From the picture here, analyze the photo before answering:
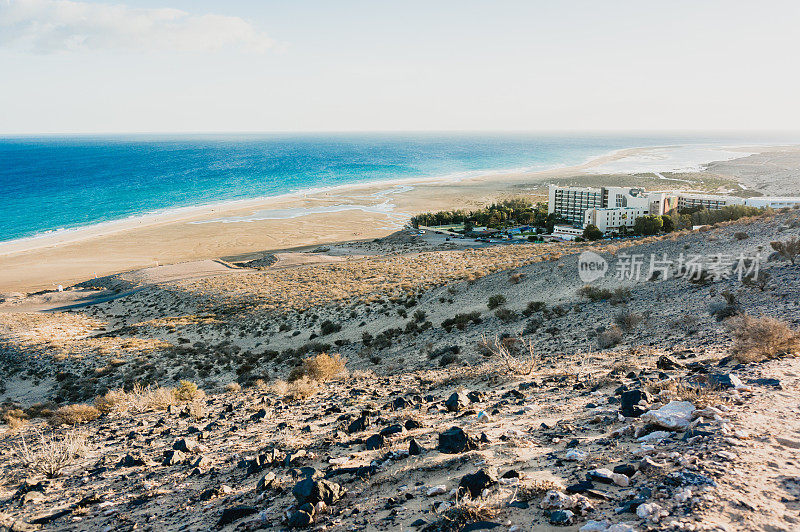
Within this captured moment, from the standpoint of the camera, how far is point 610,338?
1441 centimetres

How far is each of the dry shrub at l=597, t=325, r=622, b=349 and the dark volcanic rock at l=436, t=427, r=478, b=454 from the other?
8.23 meters

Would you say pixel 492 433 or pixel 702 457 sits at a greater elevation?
pixel 702 457

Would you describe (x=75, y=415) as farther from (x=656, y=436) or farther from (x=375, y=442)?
(x=656, y=436)

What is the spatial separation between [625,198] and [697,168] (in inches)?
4514

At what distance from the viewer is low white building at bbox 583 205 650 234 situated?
64.9 meters

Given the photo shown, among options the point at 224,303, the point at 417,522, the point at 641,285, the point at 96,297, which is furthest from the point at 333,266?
the point at 417,522

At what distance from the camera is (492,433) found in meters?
8.41

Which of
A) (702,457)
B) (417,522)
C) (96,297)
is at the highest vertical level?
(702,457)

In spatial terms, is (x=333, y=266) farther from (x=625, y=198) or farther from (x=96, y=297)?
(x=625, y=198)

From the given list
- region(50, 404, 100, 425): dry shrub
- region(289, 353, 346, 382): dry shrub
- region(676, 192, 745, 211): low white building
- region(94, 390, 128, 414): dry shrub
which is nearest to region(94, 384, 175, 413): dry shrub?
region(94, 390, 128, 414): dry shrub

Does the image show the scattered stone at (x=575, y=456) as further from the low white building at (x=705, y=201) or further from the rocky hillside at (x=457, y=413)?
the low white building at (x=705, y=201)

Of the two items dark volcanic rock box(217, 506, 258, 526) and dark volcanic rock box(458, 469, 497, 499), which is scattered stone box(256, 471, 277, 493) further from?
dark volcanic rock box(458, 469, 497, 499)

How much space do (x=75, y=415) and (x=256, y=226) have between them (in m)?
68.9

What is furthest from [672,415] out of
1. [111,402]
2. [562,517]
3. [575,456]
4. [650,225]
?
[650,225]
